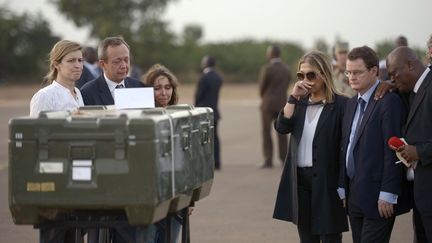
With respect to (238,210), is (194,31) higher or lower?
higher

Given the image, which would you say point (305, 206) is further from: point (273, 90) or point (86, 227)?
point (273, 90)

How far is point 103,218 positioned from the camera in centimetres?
601

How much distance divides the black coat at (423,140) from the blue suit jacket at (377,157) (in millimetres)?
158

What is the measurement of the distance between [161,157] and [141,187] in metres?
0.24

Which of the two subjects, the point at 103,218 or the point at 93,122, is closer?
the point at 93,122

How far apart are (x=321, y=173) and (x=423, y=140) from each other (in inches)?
36.1

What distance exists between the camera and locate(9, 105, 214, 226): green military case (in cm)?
549

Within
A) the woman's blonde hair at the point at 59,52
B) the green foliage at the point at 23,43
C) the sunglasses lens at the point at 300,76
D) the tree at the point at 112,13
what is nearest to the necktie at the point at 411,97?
the sunglasses lens at the point at 300,76

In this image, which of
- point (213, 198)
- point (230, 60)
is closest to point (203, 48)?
point (230, 60)

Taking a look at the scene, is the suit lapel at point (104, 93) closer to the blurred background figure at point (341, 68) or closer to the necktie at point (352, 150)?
the necktie at point (352, 150)

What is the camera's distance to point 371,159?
678 centimetres

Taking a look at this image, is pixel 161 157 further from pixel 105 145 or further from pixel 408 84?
pixel 408 84

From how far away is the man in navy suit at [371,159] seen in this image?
671 centimetres

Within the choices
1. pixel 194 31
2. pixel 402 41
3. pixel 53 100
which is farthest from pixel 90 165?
pixel 194 31
